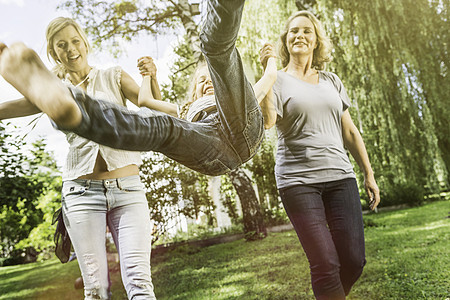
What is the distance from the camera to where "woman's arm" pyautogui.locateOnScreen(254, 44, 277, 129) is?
1338 mm

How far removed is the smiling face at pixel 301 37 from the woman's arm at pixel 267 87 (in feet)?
0.75

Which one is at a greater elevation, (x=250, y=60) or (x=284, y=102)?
(x=250, y=60)

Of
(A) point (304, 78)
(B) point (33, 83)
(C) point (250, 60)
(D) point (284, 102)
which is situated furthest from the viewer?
(C) point (250, 60)

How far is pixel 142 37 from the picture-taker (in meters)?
4.52

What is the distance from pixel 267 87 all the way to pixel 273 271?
2.65 meters

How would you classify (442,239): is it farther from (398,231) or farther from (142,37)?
(142,37)

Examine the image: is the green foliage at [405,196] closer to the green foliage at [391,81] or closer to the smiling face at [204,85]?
the green foliage at [391,81]

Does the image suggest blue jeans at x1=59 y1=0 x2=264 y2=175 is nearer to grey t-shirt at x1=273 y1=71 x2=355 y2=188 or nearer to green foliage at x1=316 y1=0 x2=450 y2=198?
grey t-shirt at x1=273 y1=71 x2=355 y2=188

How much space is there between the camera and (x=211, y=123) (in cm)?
113

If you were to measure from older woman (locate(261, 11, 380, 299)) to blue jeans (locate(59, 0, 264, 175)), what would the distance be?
30cm

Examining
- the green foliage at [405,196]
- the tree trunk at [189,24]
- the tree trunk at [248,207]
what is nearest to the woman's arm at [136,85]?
the tree trunk at [189,24]

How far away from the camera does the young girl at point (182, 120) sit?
2.54 feet

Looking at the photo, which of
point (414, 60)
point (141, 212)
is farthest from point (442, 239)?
point (141, 212)

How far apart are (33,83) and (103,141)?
0.58ft
